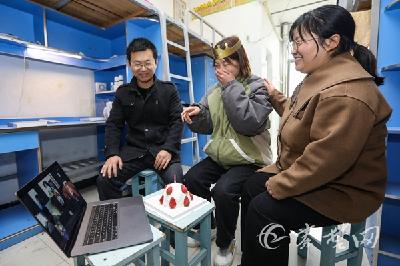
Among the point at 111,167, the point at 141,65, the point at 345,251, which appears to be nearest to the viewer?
the point at 345,251

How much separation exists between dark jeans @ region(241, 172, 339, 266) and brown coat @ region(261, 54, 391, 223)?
41 mm

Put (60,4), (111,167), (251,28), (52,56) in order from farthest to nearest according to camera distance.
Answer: (251,28) → (52,56) → (60,4) → (111,167)

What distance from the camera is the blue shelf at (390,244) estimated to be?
1.12 m

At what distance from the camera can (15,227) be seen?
1.51 metres

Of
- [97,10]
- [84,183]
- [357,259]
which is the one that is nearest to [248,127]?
[357,259]

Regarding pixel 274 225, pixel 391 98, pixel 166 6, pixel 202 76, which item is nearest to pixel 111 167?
pixel 274 225

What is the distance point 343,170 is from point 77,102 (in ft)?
8.36

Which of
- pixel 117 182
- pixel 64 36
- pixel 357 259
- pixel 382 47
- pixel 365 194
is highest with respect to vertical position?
pixel 64 36

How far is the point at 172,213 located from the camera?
0.88 m

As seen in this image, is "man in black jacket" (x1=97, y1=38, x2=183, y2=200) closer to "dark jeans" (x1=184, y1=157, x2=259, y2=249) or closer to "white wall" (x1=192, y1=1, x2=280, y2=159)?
"dark jeans" (x1=184, y1=157, x2=259, y2=249)

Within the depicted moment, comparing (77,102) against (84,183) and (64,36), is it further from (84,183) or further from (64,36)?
(84,183)

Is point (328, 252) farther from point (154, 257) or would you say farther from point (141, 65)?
point (141, 65)

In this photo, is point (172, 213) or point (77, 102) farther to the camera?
point (77, 102)

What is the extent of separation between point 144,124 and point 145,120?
0.03m
